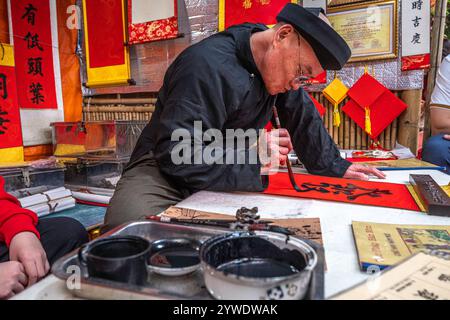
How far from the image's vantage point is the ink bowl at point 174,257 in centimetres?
62

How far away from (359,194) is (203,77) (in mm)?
742

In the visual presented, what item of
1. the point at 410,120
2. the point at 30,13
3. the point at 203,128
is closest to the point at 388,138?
the point at 410,120

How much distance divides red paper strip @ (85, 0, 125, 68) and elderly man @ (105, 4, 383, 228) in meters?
2.20

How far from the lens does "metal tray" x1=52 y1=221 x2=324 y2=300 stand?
518 millimetres

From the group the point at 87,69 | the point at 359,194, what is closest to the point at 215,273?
the point at 359,194

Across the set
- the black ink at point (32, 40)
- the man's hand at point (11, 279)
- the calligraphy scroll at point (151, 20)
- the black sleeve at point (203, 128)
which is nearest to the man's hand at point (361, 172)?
the black sleeve at point (203, 128)

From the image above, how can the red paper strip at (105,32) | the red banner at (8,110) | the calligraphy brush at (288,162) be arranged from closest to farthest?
the calligraphy brush at (288,162)
the red banner at (8,110)
the red paper strip at (105,32)

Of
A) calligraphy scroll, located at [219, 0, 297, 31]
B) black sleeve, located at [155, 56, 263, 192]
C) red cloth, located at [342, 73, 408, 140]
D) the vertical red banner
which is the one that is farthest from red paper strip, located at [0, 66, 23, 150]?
red cloth, located at [342, 73, 408, 140]

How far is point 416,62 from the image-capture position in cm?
269

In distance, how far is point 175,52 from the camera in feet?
10.9

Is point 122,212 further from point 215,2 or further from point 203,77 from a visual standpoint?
point 215,2

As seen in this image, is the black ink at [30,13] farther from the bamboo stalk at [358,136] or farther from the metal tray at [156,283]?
the metal tray at [156,283]

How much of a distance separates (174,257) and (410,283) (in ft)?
1.35

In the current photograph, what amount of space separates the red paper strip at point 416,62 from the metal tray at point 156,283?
2546 mm
